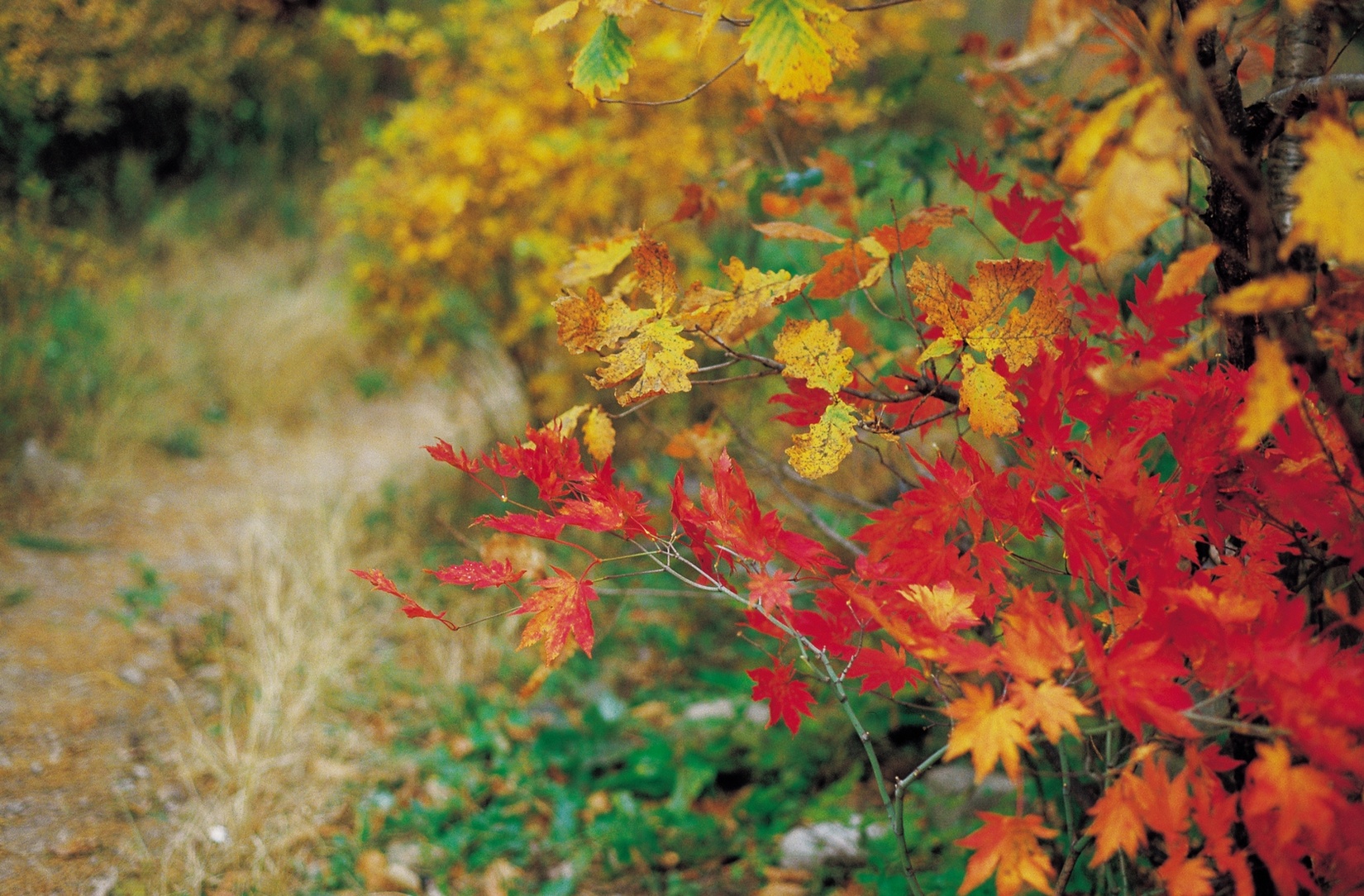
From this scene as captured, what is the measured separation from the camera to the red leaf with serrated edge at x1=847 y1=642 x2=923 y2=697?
949 mm

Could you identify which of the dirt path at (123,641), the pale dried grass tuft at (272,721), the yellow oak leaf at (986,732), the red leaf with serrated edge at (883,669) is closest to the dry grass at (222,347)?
the dirt path at (123,641)

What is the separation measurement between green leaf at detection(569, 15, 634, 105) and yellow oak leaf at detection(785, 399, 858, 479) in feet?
1.53

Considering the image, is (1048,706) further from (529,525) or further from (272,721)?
(272,721)

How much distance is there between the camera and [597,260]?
49.6 inches

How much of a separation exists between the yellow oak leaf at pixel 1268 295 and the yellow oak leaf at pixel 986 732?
1.15ft

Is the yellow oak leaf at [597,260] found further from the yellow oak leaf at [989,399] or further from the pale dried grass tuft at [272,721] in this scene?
the pale dried grass tuft at [272,721]

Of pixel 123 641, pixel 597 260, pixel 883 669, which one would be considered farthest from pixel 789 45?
pixel 123 641

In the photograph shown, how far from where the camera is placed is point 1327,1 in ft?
2.48

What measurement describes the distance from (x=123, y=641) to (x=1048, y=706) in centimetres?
252

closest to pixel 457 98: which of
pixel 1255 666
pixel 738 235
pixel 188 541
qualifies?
pixel 738 235

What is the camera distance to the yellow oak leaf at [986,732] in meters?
0.70

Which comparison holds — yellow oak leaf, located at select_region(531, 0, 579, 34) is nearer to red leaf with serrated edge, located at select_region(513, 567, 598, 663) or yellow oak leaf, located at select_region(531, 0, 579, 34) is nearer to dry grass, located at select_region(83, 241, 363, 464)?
red leaf with serrated edge, located at select_region(513, 567, 598, 663)

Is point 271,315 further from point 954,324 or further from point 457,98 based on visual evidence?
point 954,324

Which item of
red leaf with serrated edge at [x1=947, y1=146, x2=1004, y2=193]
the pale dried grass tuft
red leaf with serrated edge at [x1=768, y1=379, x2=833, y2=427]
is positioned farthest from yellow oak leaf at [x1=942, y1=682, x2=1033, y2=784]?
the pale dried grass tuft
